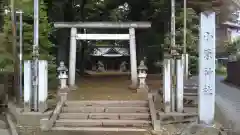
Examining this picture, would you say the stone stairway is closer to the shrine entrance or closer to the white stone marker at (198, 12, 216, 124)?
the white stone marker at (198, 12, 216, 124)

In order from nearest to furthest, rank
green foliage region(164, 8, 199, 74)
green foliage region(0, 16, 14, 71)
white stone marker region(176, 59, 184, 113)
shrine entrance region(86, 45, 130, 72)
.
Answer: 1. white stone marker region(176, 59, 184, 113)
2. green foliage region(0, 16, 14, 71)
3. green foliage region(164, 8, 199, 74)
4. shrine entrance region(86, 45, 130, 72)

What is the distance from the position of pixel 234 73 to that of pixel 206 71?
11793 mm

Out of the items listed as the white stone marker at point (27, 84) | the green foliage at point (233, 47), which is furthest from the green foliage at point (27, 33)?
the green foliage at point (233, 47)

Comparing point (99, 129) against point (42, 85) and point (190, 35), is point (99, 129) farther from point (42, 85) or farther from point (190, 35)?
point (190, 35)

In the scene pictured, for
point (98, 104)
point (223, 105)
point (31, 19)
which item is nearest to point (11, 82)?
point (31, 19)

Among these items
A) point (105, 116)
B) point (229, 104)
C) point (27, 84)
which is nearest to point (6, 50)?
point (27, 84)

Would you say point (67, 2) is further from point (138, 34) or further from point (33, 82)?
Result: point (33, 82)

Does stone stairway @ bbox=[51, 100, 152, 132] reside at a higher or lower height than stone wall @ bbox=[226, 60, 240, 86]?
lower

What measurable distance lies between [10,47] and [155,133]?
847cm

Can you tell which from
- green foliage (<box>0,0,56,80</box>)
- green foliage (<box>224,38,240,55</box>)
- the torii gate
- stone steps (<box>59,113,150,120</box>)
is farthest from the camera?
green foliage (<box>224,38,240,55</box>)

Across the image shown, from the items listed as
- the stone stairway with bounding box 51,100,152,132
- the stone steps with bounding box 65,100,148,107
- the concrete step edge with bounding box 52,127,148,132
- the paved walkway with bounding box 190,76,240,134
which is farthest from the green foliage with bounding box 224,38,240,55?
the concrete step edge with bounding box 52,127,148,132

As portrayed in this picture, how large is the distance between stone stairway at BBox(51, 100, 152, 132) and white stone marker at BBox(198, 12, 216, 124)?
Result: 2.65 meters

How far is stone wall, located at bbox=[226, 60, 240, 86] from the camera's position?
19.0 meters

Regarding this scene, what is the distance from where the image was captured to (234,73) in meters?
20.0
